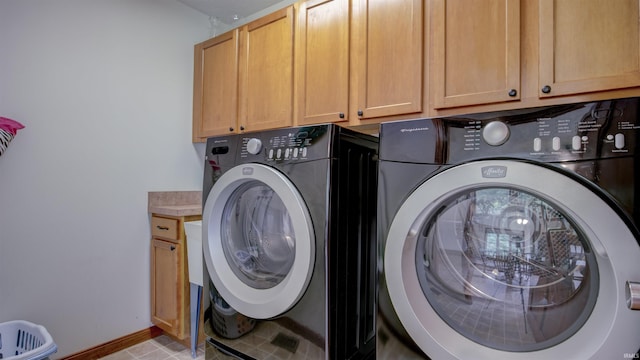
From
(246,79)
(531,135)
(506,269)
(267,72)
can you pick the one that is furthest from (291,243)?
(246,79)

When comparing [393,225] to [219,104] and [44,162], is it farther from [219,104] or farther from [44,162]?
[44,162]

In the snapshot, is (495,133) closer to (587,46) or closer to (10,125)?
(587,46)

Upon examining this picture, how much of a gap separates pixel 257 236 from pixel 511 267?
0.95 meters

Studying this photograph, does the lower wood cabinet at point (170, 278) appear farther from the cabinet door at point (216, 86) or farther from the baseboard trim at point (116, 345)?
the cabinet door at point (216, 86)

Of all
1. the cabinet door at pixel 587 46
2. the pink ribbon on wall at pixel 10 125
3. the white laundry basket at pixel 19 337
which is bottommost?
the white laundry basket at pixel 19 337

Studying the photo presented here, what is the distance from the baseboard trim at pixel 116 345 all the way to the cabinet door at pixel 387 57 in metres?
2.04

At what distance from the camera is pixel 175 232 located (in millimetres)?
2016

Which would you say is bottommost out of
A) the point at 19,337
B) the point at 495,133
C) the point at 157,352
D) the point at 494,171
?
the point at 157,352

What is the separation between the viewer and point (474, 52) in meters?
1.28

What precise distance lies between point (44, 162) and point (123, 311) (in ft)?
3.45

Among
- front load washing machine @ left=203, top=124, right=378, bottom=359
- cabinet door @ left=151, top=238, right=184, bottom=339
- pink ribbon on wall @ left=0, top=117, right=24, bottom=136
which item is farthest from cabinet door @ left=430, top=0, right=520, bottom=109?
pink ribbon on wall @ left=0, top=117, right=24, bottom=136

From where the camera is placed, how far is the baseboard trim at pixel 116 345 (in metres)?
1.89

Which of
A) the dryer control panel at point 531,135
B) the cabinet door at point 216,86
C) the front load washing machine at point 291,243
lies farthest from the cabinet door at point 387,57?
the cabinet door at point 216,86

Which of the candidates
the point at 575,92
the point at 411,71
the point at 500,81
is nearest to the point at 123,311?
the point at 411,71
